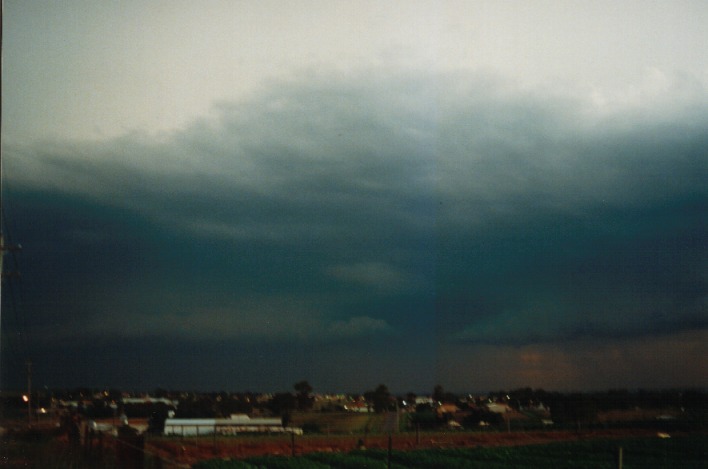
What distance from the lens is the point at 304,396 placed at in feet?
38.1

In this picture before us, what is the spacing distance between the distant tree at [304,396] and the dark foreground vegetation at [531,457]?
1387 millimetres

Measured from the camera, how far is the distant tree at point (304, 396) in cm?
1152

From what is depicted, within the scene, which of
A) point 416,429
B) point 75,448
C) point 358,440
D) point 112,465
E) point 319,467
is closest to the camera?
point 112,465

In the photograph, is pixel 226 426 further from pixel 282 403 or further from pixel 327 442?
pixel 327 442

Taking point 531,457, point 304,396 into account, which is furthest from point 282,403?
point 531,457

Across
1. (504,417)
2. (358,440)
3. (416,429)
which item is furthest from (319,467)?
(504,417)

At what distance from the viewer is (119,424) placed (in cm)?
1012

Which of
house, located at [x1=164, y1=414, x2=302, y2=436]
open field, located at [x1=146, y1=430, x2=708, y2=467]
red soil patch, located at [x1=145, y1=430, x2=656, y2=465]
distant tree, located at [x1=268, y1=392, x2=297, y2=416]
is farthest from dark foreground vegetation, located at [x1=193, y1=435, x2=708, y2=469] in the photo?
distant tree, located at [x1=268, y1=392, x2=297, y2=416]

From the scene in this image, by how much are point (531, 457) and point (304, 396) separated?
145 inches

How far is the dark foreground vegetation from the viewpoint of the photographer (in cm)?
977

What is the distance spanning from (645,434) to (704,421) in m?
1.20

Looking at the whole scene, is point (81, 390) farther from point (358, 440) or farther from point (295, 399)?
point (358, 440)

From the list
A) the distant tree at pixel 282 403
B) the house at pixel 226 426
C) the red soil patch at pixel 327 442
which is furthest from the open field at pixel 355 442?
the distant tree at pixel 282 403

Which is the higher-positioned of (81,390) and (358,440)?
(81,390)
